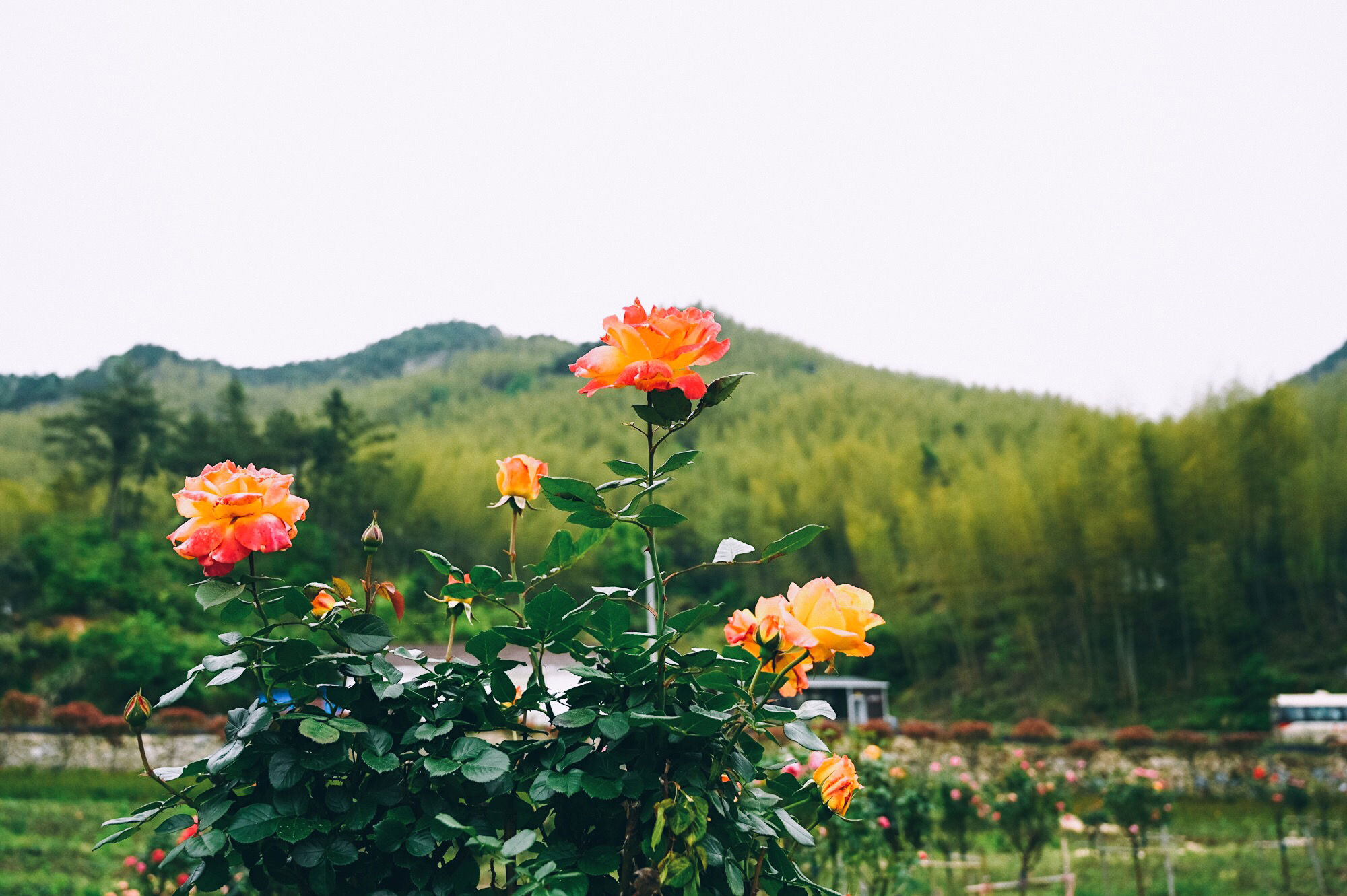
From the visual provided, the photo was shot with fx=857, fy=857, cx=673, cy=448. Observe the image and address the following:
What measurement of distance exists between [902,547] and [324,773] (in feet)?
47.8

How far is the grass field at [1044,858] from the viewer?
4355 millimetres

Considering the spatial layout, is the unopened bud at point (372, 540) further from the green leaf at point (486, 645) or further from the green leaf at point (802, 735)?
the green leaf at point (802, 735)

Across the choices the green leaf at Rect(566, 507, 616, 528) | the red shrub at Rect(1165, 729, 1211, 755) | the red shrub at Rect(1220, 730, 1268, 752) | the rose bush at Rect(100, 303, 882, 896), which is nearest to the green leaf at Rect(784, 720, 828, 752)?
the rose bush at Rect(100, 303, 882, 896)

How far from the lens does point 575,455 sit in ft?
59.8

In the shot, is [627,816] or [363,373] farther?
[363,373]

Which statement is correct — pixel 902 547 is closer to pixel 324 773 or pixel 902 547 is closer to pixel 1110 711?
pixel 1110 711

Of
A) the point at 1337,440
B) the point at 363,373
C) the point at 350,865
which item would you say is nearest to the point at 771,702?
the point at 350,865

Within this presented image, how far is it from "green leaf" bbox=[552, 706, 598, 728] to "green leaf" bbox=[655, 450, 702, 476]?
0.59ft

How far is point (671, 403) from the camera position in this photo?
2.09ft

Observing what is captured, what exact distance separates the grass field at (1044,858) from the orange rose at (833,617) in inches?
97.8

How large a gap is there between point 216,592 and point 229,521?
2.0 inches

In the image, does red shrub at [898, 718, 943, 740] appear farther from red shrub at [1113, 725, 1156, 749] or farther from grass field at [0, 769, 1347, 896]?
red shrub at [1113, 725, 1156, 749]

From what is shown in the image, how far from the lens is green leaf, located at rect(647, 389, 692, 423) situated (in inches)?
25.0

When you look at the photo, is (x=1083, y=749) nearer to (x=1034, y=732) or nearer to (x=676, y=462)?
(x=1034, y=732)
